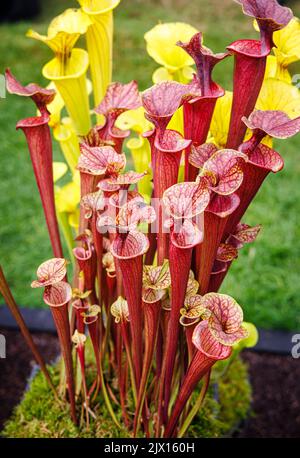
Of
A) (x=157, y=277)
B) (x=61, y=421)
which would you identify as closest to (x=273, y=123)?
(x=157, y=277)

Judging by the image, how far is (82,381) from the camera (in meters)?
0.90

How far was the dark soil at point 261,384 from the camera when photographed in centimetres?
150

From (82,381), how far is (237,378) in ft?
1.66

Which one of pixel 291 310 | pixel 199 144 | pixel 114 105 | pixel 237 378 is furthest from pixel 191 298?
pixel 291 310

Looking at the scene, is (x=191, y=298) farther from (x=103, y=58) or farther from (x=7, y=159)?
(x=7, y=159)

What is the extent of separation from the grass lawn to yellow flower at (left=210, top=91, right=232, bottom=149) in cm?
114

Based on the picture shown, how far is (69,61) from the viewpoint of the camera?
80 cm

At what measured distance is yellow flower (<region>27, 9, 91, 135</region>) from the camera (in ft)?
2.45

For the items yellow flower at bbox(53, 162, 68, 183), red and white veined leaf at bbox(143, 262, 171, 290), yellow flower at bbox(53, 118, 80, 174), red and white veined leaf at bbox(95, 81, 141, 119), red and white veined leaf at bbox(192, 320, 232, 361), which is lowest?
red and white veined leaf at bbox(192, 320, 232, 361)

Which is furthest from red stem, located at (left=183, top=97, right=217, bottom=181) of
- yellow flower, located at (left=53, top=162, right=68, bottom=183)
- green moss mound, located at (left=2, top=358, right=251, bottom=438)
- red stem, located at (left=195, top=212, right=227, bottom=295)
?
green moss mound, located at (left=2, top=358, right=251, bottom=438)

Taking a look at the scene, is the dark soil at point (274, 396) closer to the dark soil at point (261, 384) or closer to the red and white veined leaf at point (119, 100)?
the dark soil at point (261, 384)

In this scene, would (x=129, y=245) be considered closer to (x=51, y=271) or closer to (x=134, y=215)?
(x=134, y=215)

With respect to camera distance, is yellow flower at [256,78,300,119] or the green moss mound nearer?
yellow flower at [256,78,300,119]

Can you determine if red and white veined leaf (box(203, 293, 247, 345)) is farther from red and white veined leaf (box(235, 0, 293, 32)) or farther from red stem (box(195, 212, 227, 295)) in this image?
red and white veined leaf (box(235, 0, 293, 32))
